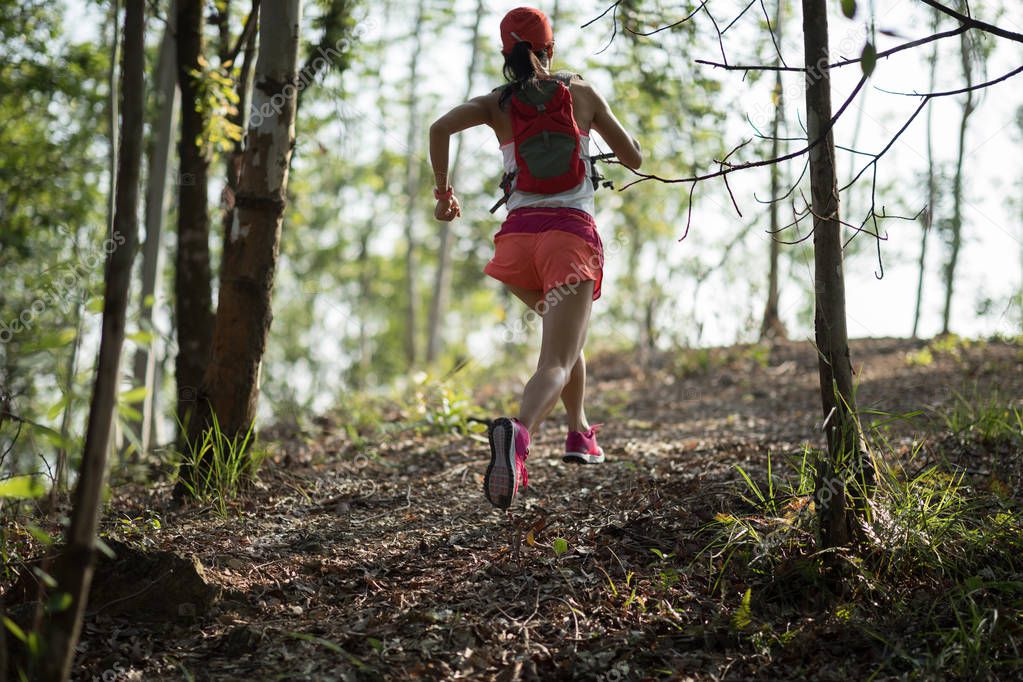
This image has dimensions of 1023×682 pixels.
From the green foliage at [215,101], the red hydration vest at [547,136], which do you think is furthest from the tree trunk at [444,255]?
the red hydration vest at [547,136]

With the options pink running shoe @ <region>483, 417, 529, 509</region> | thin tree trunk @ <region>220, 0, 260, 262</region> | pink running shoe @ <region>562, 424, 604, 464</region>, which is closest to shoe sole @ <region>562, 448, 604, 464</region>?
pink running shoe @ <region>562, 424, 604, 464</region>

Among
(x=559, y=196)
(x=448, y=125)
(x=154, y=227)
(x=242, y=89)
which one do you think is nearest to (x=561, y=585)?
(x=559, y=196)

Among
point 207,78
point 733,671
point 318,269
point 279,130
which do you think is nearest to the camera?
point 733,671

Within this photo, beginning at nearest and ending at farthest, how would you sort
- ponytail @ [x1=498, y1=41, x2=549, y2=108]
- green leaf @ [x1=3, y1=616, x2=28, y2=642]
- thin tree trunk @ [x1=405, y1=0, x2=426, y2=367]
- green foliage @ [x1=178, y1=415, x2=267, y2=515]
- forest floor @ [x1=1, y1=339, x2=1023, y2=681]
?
green leaf @ [x1=3, y1=616, x2=28, y2=642] < forest floor @ [x1=1, y1=339, x2=1023, y2=681] < ponytail @ [x1=498, y1=41, x2=549, y2=108] < green foliage @ [x1=178, y1=415, x2=267, y2=515] < thin tree trunk @ [x1=405, y1=0, x2=426, y2=367]

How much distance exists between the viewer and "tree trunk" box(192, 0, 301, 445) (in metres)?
3.80

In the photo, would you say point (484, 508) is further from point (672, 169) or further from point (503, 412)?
point (672, 169)

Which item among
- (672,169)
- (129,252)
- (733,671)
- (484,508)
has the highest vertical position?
(672,169)

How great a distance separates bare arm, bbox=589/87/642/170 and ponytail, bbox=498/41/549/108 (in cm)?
31

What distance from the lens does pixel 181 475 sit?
3789 mm

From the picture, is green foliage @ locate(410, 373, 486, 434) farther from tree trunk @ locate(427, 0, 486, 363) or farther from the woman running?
tree trunk @ locate(427, 0, 486, 363)

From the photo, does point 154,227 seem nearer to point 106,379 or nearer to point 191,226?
point 191,226

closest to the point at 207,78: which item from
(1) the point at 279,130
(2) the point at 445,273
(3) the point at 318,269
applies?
(1) the point at 279,130

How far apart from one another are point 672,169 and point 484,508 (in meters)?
7.98

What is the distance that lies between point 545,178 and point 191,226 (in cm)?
338
